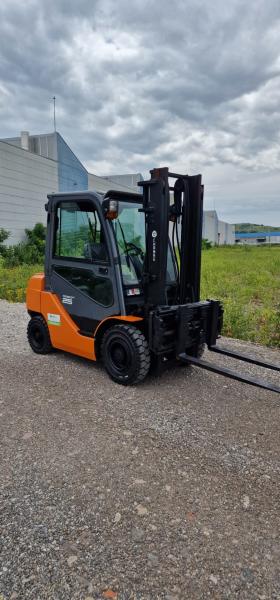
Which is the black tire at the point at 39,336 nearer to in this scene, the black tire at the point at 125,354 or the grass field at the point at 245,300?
the black tire at the point at 125,354

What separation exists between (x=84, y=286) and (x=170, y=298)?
1085mm

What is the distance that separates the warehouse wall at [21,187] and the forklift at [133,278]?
694 inches

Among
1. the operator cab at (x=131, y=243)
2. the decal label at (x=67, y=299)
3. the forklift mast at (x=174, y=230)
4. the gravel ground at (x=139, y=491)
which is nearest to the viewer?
the gravel ground at (x=139, y=491)

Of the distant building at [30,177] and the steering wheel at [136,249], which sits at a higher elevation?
the distant building at [30,177]

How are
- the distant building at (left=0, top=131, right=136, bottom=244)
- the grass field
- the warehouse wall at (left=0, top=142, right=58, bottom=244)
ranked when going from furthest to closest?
the distant building at (left=0, top=131, right=136, bottom=244) < the warehouse wall at (left=0, top=142, right=58, bottom=244) < the grass field

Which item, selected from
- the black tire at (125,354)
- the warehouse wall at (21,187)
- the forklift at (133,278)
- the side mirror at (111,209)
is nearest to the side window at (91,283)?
the forklift at (133,278)

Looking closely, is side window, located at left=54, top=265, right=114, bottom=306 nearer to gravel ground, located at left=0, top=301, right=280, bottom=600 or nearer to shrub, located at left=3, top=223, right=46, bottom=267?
gravel ground, located at left=0, top=301, right=280, bottom=600

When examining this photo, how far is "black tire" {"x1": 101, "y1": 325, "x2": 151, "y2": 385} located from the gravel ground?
0.52 ft

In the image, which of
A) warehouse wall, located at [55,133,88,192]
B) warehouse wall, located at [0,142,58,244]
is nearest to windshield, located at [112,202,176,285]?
warehouse wall, located at [0,142,58,244]

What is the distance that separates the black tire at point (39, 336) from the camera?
5453mm

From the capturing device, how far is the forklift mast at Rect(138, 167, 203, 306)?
4.14 metres

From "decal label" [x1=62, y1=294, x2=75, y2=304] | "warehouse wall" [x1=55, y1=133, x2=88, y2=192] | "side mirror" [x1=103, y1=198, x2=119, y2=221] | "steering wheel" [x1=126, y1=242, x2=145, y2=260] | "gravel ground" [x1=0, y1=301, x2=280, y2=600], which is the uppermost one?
"warehouse wall" [x1=55, y1=133, x2=88, y2=192]

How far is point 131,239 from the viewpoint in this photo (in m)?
4.60

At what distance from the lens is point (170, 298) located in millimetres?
4883
